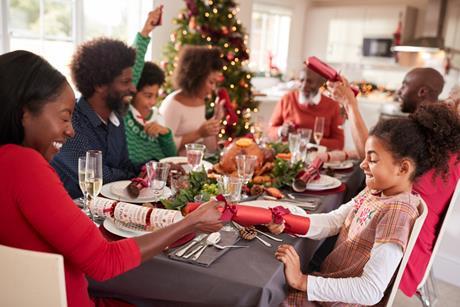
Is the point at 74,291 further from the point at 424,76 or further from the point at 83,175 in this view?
the point at 424,76

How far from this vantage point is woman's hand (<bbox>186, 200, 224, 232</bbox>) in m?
1.12

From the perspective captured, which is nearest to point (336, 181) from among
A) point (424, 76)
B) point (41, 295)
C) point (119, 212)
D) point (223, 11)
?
point (424, 76)

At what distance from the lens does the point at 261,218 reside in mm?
1304

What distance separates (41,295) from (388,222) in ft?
3.19

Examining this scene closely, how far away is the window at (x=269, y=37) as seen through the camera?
22.5 feet

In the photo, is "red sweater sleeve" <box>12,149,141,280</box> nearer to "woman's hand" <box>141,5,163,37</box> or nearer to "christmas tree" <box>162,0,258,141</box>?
"woman's hand" <box>141,5,163,37</box>

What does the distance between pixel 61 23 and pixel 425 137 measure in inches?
137

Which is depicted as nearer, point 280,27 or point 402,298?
point 402,298

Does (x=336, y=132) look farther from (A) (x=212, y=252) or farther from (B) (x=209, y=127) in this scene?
(A) (x=212, y=252)

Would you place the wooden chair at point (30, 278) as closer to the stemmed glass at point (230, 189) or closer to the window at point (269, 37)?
the stemmed glass at point (230, 189)

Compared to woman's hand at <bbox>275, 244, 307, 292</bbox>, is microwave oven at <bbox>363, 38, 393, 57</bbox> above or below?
above

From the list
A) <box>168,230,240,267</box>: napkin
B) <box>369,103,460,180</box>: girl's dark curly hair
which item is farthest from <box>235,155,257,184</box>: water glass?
<box>369,103,460,180</box>: girl's dark curly hair

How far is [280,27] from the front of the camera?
24.3 feet

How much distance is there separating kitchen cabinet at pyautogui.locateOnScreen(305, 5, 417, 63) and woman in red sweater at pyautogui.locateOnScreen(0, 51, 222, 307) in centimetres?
670
